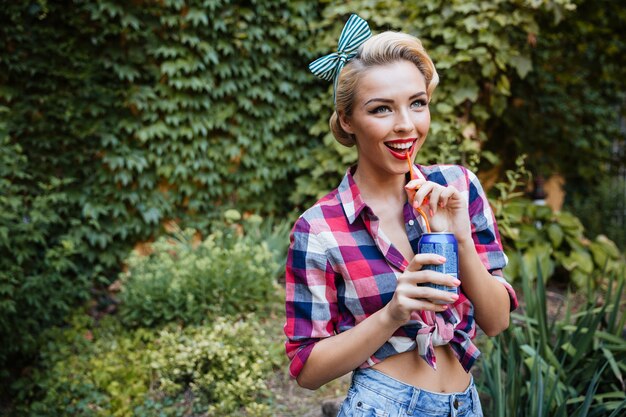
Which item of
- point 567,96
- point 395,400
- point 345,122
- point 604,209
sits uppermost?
point 567,96

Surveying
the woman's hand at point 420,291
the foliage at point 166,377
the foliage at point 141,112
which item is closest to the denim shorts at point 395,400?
the woman's hand at point 420,291

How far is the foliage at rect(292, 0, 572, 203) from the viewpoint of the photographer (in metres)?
4.57

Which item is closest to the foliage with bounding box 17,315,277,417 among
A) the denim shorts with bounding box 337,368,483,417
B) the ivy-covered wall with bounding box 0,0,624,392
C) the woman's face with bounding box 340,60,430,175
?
the ivy-covered wall with bounding box 0,0,624,392

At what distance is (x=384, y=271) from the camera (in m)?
1.46

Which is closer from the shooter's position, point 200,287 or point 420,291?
point 420,291

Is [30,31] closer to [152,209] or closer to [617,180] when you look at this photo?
[152,209]

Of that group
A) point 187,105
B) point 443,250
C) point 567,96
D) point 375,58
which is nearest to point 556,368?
point 443,250

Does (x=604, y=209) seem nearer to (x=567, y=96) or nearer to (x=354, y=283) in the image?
(x=567, y=96)

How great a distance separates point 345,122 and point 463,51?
11.0ft

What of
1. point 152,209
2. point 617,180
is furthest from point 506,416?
point 617,180

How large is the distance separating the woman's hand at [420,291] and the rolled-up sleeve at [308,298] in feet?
0.76

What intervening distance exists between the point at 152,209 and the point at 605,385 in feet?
12.3

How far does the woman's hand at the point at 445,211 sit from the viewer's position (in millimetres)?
1374

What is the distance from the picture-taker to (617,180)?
8.71m
